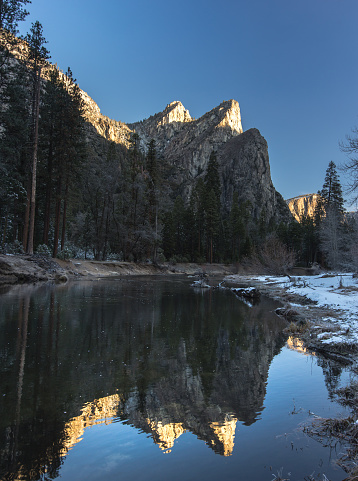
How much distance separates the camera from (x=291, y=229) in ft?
307

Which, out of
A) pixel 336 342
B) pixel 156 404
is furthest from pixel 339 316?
pixel 156 404

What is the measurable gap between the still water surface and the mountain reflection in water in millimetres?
22

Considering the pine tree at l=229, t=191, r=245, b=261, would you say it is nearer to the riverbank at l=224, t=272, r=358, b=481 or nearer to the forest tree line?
the forest tree line

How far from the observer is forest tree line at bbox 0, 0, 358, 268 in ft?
87.7

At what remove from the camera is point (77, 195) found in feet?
127

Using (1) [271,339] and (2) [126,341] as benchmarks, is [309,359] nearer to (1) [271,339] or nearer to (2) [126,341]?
(1) [271,339]

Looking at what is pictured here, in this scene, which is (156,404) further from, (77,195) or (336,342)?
(77,195)

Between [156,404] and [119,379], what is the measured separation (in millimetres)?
1287

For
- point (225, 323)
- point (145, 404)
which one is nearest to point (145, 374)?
point (145, 404)

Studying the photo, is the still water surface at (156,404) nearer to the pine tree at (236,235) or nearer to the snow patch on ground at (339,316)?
the snow patch on ground at (339,316)

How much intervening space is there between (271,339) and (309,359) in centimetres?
207

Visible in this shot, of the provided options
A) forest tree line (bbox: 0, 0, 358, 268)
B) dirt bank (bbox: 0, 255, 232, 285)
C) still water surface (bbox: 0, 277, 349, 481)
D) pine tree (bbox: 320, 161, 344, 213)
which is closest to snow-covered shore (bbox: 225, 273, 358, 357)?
still water surface (bbox: 0, 277, 349, 481)

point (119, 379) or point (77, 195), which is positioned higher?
point (77, 195)

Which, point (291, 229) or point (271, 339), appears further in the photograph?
point (291, 229)
